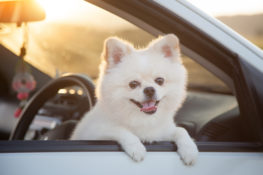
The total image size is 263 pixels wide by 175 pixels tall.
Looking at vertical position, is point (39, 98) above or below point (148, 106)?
below

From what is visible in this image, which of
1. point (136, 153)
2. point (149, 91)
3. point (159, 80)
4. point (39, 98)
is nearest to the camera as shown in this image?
point (136, 153)

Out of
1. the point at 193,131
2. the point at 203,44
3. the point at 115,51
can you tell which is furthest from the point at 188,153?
the point at 193,131

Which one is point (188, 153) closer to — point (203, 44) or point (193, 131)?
point (203, 44)

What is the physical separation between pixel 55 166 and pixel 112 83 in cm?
53

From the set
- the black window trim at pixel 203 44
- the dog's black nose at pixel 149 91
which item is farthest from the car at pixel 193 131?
the dog's black nose at pixel 149 91

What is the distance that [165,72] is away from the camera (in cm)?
167

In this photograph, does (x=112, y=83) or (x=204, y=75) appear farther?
(x=204, y=75)

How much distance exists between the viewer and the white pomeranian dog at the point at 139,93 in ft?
5.19

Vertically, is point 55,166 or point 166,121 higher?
point 166,121

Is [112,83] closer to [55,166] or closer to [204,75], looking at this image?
[55,166]

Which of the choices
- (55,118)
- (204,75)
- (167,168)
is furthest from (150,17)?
(204,75)

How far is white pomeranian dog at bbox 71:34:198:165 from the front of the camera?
1.58m

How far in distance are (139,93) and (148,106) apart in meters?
0.07

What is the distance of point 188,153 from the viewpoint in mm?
1382
